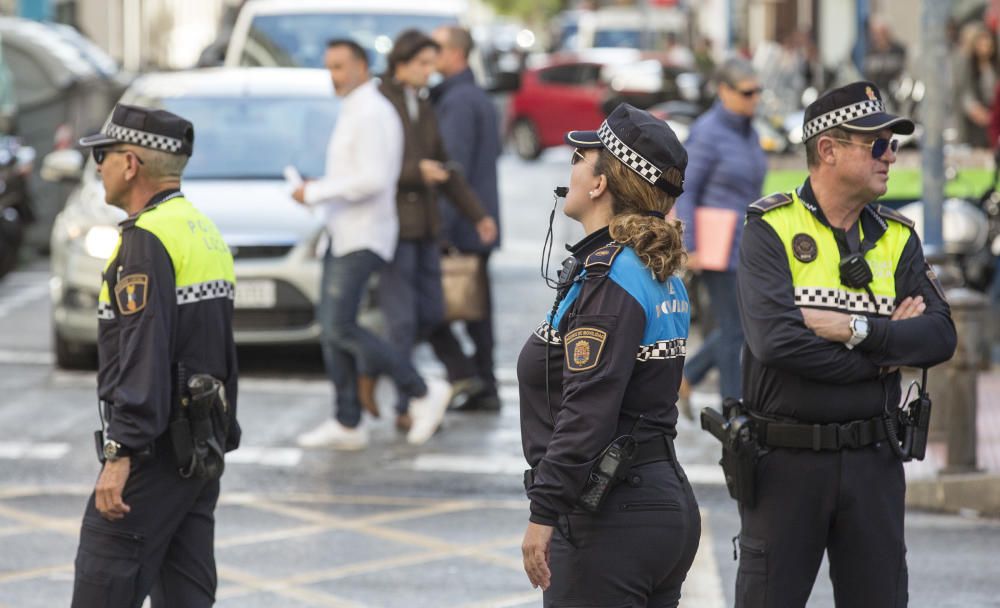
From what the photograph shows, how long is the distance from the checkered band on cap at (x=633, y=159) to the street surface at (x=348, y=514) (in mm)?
2798

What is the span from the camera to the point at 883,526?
470 cm

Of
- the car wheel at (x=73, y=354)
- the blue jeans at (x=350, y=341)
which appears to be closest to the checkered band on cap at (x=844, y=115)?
the blue jeans at (x=350, y=341)

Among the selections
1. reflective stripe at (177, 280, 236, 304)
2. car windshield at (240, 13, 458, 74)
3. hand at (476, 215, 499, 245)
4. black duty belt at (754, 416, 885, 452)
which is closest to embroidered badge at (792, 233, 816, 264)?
black duty belt at (754, 416, 885, 452)

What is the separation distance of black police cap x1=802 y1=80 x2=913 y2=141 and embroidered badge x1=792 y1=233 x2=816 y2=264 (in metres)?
0.29

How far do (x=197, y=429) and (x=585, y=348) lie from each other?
4.63 feet

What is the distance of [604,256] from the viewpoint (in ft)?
13.4

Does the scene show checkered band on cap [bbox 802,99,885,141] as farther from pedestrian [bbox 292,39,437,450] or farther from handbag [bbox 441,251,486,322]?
handbag [bbox 441,251,486,322]

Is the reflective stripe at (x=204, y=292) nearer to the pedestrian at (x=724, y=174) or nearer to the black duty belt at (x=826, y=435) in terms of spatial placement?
the black duty belt at (x=826, y=435)

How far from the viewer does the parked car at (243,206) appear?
10.9 meters

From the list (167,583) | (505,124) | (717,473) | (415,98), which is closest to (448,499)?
(717,473)

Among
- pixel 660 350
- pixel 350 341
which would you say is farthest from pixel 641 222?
pixel 350 341

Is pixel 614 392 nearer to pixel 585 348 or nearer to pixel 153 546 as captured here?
pixel 585 348

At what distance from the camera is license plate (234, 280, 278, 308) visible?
10852 millimetres

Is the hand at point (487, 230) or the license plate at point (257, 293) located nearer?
the hand at point (487, 230)
